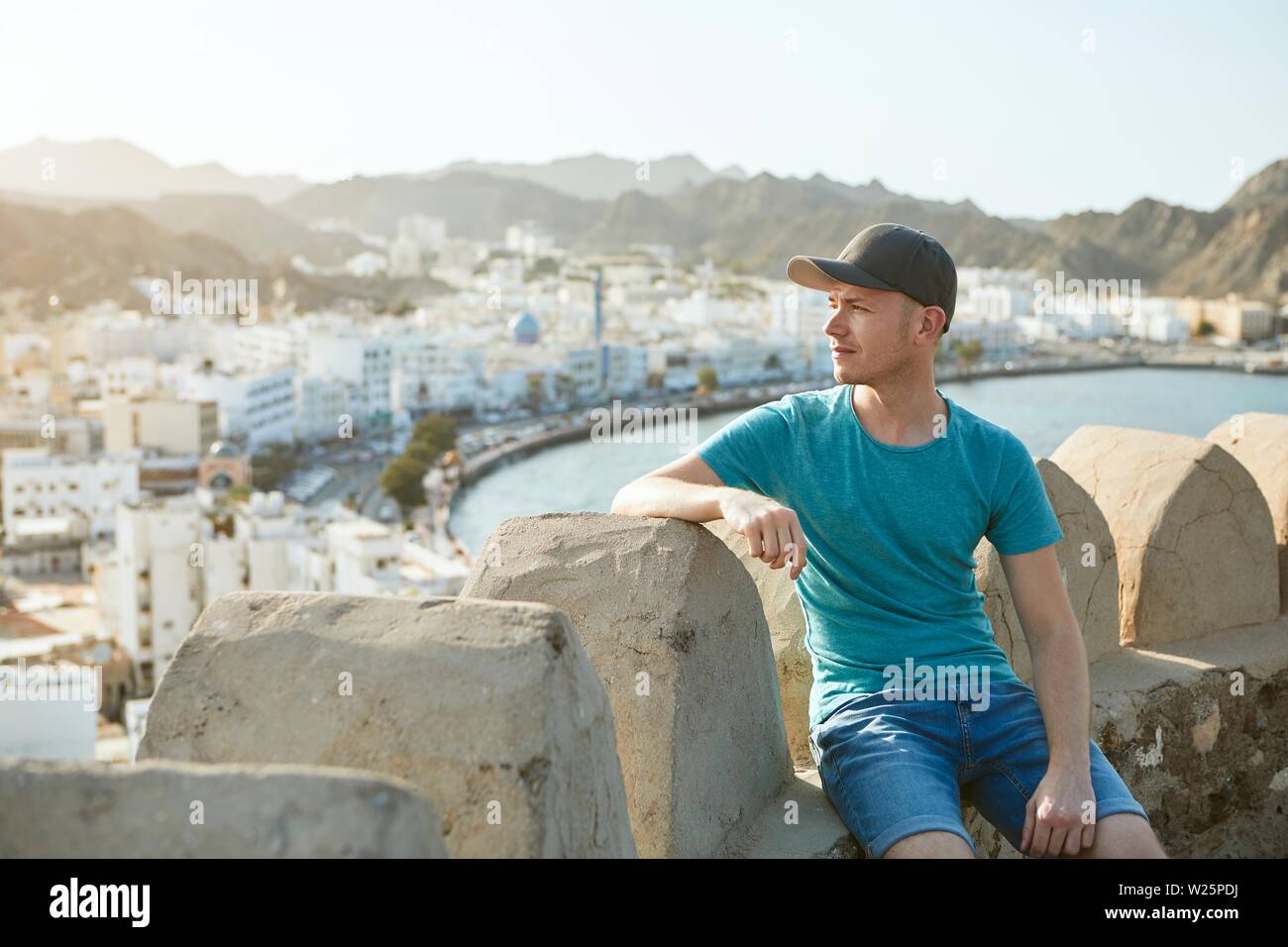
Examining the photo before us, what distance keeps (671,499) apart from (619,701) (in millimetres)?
209

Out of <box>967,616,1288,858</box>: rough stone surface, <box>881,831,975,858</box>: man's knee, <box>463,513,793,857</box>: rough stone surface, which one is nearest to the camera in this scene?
<box>881,831,975,858</box>: man's knee

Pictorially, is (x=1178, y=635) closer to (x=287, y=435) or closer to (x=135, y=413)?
(x=135, y=413)

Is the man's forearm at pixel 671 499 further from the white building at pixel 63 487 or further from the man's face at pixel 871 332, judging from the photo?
the white building at pixel 63 487

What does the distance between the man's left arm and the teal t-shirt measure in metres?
0.04

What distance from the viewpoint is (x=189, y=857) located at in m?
0.80

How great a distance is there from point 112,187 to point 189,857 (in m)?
124

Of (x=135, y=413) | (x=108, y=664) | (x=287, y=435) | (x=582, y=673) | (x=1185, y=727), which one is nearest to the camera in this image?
(x=582, y=673)

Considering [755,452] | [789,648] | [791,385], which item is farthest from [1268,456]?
[791,385]

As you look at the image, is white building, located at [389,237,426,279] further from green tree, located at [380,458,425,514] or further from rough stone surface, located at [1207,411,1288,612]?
rough stone surface, located at [1207,411,1288,612]

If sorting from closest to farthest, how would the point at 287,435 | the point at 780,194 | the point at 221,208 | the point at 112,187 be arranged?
the point at 287,435
the point at 780,194
the point at 221,208
the point at 112,187

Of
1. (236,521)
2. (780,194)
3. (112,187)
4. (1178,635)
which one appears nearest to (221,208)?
(112,187)

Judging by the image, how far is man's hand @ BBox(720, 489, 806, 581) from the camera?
126 centimetres

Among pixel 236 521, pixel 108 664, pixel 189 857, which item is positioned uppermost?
pixel 189 857

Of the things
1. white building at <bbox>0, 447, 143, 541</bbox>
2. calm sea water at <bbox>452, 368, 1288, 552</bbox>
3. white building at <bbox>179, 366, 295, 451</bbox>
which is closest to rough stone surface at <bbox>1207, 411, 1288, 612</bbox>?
calm sea water at <bbox>452, 368, 1288, 552</bbox>
